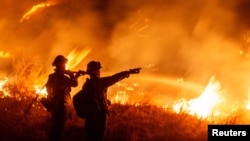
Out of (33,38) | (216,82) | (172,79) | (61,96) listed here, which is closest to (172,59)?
(172,79)

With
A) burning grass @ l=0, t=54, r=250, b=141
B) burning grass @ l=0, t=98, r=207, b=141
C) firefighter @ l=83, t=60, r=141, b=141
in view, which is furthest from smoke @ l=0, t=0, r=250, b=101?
firefighter @ l=83, t=60, r=141, b=141

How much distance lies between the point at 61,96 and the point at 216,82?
8.02 meters

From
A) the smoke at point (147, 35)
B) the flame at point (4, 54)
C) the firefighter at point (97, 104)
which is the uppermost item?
the smoke at point (147, 35)

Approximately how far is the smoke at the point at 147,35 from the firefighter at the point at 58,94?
26.1 ft

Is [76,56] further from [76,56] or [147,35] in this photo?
[147,35]

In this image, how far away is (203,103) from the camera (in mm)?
14266

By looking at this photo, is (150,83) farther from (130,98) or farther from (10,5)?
(10,5)

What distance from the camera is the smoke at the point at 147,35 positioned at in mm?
17516

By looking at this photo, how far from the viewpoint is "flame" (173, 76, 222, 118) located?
44.6 feet

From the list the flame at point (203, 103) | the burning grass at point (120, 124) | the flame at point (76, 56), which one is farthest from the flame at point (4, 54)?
the flame at point (203, 103)

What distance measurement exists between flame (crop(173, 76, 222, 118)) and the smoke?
1.80 m

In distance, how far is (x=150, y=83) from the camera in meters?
17.4

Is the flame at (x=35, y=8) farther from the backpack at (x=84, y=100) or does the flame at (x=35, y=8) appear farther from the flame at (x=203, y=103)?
the backpack at (x=84, y=100)

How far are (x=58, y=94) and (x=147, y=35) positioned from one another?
371 inches
